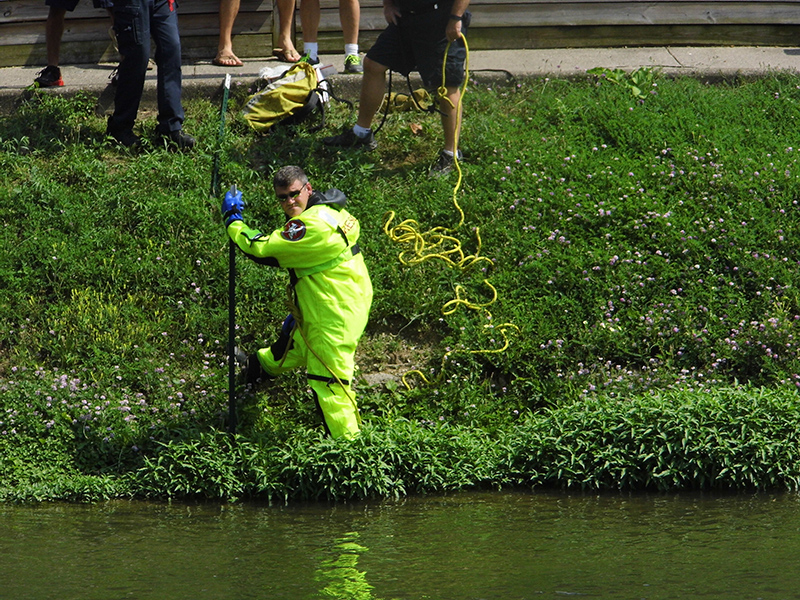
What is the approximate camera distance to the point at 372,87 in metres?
8.06

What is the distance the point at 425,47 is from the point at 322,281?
3.01 metres

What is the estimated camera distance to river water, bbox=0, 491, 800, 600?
13.5 ft

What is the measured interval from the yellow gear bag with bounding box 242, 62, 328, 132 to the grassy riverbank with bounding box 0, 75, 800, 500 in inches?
6.9

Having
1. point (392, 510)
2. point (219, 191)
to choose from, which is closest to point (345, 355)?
point (392, 510)

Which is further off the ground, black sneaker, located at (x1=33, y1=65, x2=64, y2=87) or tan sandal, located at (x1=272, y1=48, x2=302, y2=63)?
tan sandal, located at (x1=272, y1=48, x2=302, y2=63)

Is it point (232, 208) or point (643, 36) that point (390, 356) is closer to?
point (232, 208)

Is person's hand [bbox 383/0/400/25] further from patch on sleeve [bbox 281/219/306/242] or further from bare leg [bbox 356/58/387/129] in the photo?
patch on sleeve [bbox 281/219/306/242]

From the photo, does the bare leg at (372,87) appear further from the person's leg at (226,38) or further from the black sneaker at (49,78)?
the black sneaker at (49,78)

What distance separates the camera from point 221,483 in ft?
18.1

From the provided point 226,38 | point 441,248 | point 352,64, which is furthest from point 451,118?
point 226,38

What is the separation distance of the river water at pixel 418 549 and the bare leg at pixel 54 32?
16.7ft

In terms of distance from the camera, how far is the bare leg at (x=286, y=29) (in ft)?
30.9

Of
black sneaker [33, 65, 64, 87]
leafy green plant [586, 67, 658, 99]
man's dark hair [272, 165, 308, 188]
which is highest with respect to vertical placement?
leafy green plant [586, 67, 658, 99]

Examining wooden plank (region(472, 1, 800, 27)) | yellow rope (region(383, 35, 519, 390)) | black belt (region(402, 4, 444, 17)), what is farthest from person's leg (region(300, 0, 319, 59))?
yellow rope (region(383, 35, 519, 390))
